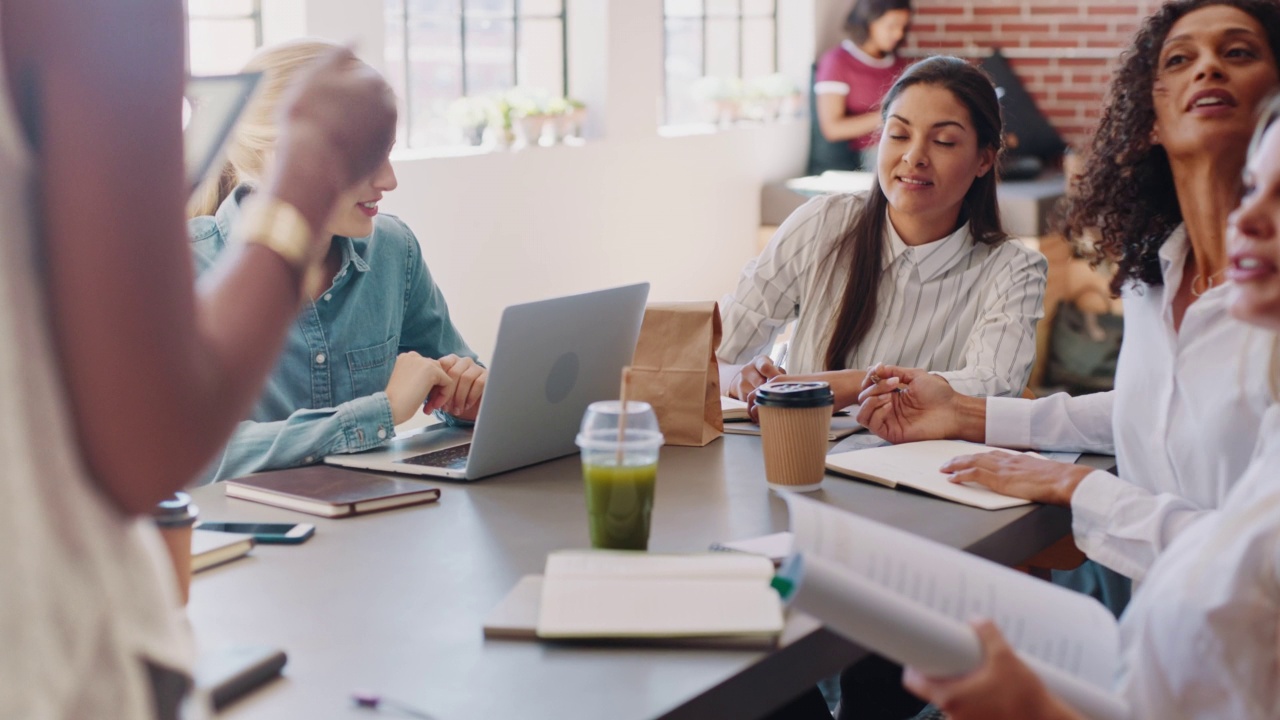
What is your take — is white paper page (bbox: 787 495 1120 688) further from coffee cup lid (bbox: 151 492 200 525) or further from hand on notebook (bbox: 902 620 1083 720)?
coffee cup lid (bbox: 151 492 200 525)

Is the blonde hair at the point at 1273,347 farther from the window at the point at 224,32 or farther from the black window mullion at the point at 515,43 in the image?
the black window mullion at the point at 515,43

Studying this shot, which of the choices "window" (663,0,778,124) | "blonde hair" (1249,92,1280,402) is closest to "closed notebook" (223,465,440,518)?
"blonde hair" (1249,92,1280,402)

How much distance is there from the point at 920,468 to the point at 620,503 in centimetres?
55

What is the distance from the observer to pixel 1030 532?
156 cm

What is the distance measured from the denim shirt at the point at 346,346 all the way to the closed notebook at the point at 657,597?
0.59 meters

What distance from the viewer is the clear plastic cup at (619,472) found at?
1.33 metres

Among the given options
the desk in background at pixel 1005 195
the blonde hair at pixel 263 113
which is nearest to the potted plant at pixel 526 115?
the desk in background at pixel 1005 195

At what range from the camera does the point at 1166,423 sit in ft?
5.50

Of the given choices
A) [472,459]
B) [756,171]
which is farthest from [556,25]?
[472,459]

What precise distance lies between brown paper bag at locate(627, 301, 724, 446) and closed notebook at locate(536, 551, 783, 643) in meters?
0.58

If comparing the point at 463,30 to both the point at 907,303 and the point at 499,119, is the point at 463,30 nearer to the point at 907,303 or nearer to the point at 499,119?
the point at 499,119

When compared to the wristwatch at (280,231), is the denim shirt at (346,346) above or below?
below

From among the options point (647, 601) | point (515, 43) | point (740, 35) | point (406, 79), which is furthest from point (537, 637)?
point (740, 35)

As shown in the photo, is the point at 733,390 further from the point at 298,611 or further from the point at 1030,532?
the point at 298,611
